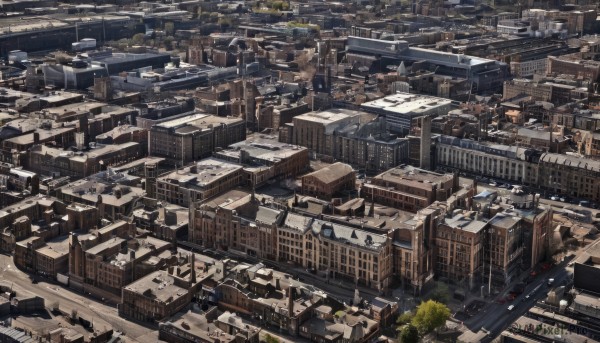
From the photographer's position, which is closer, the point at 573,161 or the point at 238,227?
the point at 238,227

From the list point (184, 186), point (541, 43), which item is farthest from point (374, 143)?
point (541, 43)

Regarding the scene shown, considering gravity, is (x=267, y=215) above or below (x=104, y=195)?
above

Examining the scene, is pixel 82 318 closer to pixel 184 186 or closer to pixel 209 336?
pixel 209 336

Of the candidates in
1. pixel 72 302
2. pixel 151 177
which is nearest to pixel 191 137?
pixel 151 177

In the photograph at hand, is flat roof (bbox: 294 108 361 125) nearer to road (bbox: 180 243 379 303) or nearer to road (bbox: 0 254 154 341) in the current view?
road (bbox: 180 243 379 303)

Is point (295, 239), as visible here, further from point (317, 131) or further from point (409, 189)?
point (317, 131)

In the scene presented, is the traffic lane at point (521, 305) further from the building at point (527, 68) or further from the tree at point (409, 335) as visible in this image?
the building at point (527, 68)

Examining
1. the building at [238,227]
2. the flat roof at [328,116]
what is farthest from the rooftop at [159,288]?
the flat roof at [328,116]
